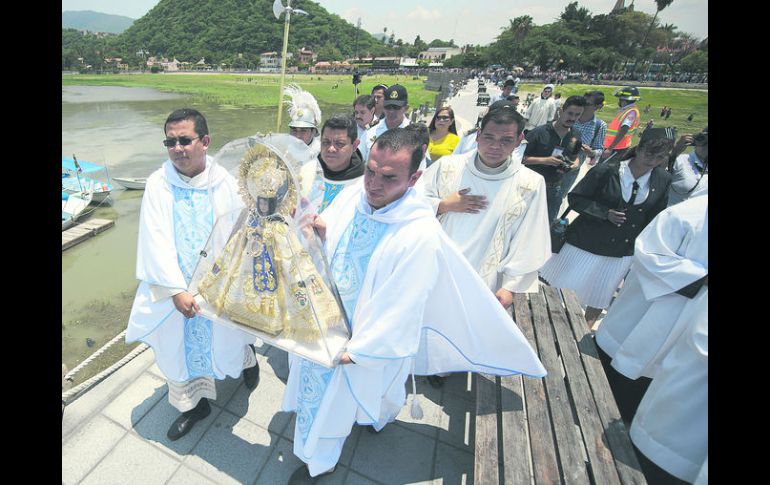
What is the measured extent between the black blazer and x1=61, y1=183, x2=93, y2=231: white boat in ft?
43.6

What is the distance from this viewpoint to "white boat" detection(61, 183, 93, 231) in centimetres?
1044

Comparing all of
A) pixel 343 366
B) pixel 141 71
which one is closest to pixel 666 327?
pixel 343 366

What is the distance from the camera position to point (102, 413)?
2.90m

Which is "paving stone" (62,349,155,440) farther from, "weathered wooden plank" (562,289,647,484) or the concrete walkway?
"weathered wooden plank" (562,289,647,484)

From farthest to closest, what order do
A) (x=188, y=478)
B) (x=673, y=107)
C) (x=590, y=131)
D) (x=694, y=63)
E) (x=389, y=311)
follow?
(x=694, y=63) < (x=673, y=107) < (x=590, y=131) < (x=188, y=478) < (x=389, y=311)

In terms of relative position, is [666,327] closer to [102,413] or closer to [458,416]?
[458,416]

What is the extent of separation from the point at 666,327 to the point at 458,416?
1.87 meters

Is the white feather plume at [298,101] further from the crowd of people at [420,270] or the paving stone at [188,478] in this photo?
the paving stone at [188,478]

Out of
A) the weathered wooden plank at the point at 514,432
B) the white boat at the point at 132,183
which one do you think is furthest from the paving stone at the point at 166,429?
the white boat at the point at 132,183

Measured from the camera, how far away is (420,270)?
1.90m

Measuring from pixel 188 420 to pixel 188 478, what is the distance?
1.46ft

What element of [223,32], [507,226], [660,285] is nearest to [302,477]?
[507,226]

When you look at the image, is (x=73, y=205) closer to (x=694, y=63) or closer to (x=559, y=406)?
(x=559, y=406)

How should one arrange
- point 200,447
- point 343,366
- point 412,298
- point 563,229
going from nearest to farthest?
1. point 412,298
2. point 343,366
3. point 200,447
4. point 563,229
